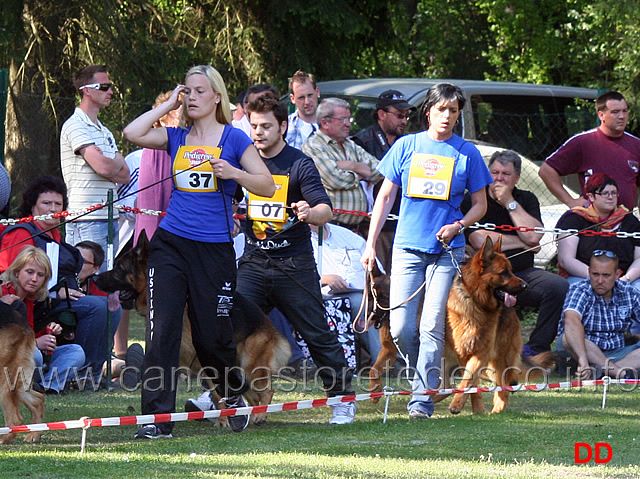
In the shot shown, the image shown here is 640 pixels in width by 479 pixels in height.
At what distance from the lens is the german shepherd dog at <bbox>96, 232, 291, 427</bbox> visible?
246 inches

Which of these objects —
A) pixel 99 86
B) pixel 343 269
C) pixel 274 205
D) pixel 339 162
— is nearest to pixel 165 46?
pixel 99 86

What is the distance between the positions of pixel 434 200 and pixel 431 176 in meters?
0.16

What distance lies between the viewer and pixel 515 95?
14.1 metres

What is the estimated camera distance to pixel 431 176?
6301 millimetres

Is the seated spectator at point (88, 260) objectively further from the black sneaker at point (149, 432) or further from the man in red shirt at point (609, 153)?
the man in red shirt at point (609, 153)

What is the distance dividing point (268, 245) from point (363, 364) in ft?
8.07

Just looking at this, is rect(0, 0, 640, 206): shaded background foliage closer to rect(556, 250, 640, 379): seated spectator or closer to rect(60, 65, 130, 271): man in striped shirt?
rect(60, 65, 130, 271): man in striped shirt

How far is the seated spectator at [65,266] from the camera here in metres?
7.26

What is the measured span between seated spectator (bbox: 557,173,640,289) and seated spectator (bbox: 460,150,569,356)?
239 mm

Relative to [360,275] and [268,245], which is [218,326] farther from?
[360,275]

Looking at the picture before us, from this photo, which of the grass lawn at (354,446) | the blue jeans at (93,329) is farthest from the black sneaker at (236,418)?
the blue jeans at (93,329)

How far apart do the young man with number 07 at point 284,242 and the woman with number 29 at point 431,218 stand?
1.78 feet

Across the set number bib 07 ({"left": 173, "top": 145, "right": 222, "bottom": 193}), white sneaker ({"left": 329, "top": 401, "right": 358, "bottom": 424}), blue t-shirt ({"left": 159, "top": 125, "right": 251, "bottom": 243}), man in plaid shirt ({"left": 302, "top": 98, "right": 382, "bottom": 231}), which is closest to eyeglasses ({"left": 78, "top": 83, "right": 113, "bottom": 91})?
man in plaid shirt ({"left": 302, "top": 98, "right": 382, "bottom": 231})

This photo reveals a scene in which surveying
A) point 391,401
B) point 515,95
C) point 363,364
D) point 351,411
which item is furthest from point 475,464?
point 515,95
